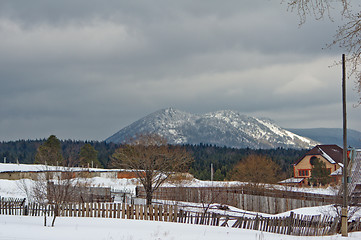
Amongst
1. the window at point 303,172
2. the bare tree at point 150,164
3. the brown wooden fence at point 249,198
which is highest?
the bare tree at point 150,164

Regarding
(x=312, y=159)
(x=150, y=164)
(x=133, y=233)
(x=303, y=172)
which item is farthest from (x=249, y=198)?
(x=303, y=172)

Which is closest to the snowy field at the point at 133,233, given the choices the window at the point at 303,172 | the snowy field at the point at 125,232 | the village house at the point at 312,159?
the snowy field at the point at 125,232

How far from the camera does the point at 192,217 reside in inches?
1069

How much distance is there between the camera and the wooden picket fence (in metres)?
23.6

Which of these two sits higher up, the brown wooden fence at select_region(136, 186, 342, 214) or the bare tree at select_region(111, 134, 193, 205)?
the bare tree at select_region(111, 134, 193, 205)

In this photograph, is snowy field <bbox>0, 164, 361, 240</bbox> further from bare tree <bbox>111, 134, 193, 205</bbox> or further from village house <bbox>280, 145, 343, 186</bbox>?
village house <bbox>280, 145, 343, 186</bbox>

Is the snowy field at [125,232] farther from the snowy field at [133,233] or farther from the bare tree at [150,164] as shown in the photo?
the bare tree at [150,164]

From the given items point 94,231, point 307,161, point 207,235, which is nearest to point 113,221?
point 94,231

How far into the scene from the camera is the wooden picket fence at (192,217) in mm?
23594

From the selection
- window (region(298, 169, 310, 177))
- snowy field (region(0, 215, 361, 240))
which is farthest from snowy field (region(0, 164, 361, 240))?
window (region(298, 169, 310, 177))

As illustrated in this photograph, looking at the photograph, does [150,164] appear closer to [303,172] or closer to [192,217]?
[192,217]

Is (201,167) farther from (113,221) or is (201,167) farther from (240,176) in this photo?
(113,221)

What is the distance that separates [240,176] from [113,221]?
148 ft

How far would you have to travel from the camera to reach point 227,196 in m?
52.4
